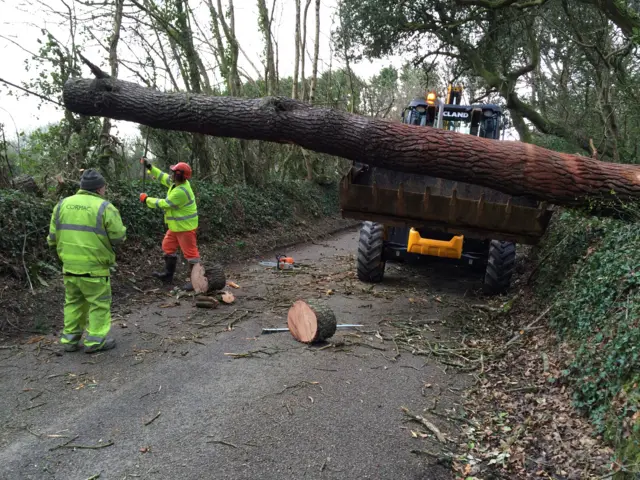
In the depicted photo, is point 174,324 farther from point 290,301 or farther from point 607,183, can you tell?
point 607,183

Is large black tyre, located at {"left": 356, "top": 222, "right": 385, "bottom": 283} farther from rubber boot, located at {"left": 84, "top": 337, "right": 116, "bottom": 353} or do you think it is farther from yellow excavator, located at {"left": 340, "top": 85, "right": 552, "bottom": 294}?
rubber boot, located at {"left": 84, "top": 337, "right": 116, "bottom": 353}

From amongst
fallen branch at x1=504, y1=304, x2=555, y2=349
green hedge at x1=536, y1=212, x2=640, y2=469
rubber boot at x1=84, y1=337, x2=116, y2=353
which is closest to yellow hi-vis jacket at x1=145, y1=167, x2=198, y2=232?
rubber boot at x1=84, y1=337, x2=116, y2=353

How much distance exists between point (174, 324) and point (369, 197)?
287cm

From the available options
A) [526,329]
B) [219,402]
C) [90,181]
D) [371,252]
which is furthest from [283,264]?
[219,402]

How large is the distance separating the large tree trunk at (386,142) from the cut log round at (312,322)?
1693 mm

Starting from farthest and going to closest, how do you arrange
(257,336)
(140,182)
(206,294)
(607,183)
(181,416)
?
(140,182) < (206,294) < (257,336) < (607,183) < (181,416)

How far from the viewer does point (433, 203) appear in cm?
559

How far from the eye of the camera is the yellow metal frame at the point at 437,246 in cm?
653

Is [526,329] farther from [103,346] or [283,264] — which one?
[283,264]

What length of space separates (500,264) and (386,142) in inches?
119

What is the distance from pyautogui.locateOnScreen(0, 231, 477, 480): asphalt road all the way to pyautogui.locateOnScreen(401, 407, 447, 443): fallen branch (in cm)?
6

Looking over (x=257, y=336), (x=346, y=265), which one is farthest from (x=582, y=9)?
(x=257, y=336)

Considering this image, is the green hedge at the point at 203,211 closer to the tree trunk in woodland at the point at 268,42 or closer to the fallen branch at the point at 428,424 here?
the tree trunk in woodland at the point at 268,42

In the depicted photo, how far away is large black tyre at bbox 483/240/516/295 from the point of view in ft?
21.6
